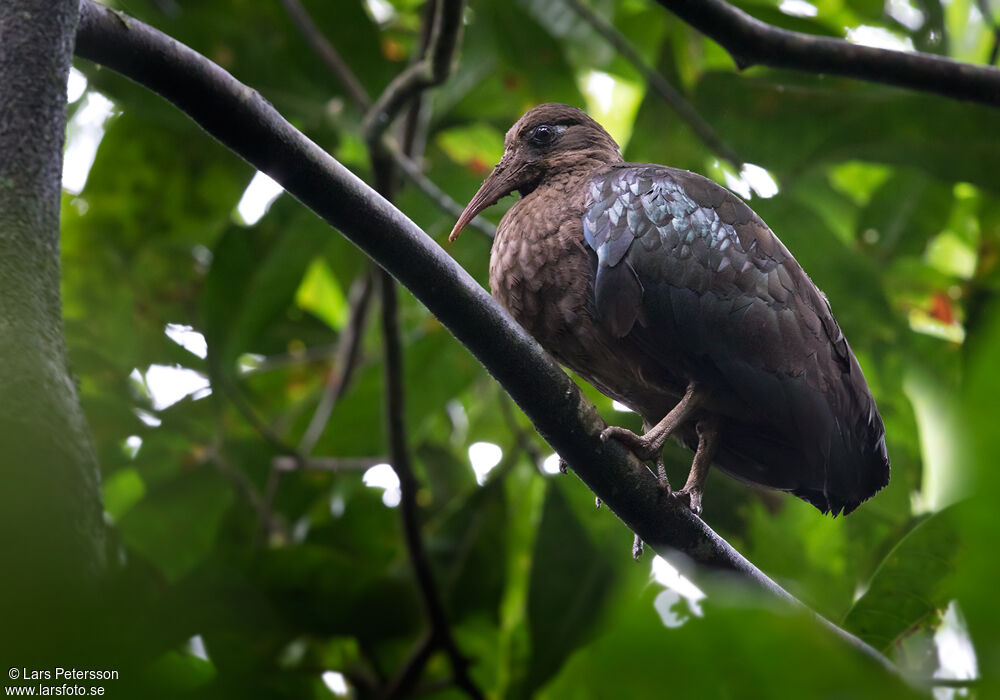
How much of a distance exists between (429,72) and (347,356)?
1.80 m

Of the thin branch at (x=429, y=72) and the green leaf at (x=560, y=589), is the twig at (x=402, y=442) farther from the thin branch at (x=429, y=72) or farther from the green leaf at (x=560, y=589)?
the green leaf at (x=560, y=589)

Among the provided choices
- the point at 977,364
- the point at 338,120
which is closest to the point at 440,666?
the point at 338,120

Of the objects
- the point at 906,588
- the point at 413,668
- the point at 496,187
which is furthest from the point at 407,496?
the point at 906,588

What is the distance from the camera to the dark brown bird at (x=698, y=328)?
289cm

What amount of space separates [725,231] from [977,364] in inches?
87.3

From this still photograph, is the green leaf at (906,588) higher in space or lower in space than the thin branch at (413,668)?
lower

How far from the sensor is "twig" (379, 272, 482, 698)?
416cm

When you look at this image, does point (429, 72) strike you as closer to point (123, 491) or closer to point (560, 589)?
point (560, 589)

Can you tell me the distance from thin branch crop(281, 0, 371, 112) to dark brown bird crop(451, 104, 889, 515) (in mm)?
1702

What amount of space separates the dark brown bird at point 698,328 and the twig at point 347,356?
2034 millimetres

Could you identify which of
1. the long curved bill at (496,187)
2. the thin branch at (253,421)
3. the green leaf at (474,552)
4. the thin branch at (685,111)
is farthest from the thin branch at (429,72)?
the green leaf at (474,552)

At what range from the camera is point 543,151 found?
3.73 metres

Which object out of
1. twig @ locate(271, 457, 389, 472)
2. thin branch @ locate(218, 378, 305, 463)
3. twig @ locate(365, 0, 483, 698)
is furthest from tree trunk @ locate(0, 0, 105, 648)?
twig @ locate(271, 457, 389, 472)

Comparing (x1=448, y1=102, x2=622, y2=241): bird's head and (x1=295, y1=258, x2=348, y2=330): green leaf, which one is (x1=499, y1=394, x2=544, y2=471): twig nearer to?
(x1=448, y1=102, x2=622, y2=241): bird's head
